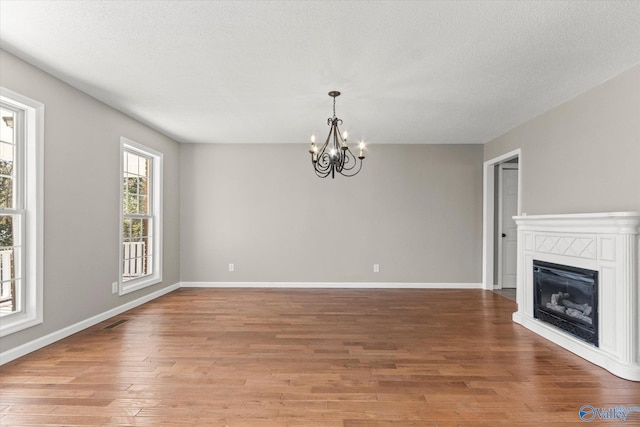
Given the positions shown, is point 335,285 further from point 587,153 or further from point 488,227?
point 587,153

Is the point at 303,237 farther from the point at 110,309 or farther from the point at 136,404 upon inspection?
the point at 136,404

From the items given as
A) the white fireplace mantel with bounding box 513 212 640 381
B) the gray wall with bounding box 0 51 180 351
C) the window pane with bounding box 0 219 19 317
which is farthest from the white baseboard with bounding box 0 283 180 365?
the white fireplace mantel with bounding box 513 212 640 381

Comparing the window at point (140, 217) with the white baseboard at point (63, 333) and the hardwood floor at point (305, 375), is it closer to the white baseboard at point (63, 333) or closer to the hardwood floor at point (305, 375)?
the white baseboard at point (63, 333)

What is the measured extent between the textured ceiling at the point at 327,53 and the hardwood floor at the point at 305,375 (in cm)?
249

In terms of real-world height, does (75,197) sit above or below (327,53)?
below

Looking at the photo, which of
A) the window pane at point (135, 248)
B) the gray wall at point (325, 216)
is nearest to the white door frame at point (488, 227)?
the gray wall at point (325, 216)

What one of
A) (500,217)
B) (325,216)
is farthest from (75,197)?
(500,217)

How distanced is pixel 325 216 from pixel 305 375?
3664 millimetres

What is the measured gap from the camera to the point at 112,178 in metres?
4.20

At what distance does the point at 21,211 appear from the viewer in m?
3.04

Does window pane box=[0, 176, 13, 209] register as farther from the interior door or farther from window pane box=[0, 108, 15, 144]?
the interior door

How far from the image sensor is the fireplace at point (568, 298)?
2.99 meters

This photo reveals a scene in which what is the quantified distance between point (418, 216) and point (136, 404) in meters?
4.96

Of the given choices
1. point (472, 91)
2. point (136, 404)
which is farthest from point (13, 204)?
point (472, 91)
